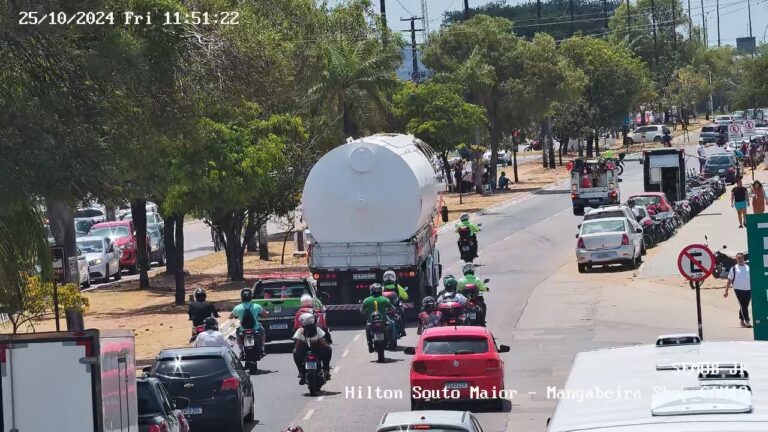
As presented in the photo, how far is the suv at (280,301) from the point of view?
94.7 ft

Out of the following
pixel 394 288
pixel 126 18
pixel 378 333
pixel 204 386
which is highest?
pixel 126 18

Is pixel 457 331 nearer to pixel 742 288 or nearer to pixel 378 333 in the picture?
pixel 378 333

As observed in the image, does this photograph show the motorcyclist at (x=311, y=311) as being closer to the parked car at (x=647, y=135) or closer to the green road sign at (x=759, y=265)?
the green road sign at (x=759, y=265)

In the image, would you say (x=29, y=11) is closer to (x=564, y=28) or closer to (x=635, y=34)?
(x=635, y=34)

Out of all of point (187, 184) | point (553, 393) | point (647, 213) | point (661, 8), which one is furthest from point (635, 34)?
point (553, 393)

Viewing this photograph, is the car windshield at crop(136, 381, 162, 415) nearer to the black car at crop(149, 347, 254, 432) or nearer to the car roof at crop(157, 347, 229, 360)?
the black car at crop(149, 347, 254, 432)

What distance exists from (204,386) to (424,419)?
634 centimetres

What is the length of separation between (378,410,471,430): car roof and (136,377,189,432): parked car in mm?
3276

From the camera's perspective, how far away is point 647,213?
47.0 metres

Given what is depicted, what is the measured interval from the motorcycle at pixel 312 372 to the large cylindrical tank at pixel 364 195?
816 cm

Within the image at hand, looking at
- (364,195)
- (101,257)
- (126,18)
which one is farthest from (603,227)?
(126,18)

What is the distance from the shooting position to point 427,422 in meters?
13.8

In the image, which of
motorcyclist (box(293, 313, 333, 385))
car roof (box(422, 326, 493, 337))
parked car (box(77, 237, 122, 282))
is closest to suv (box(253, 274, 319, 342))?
motorcyclist (box(293, 313, 333, 385))

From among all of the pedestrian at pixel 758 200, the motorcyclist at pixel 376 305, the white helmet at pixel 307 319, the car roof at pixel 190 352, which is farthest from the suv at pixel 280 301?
the pedestrian at pixel 758 200
